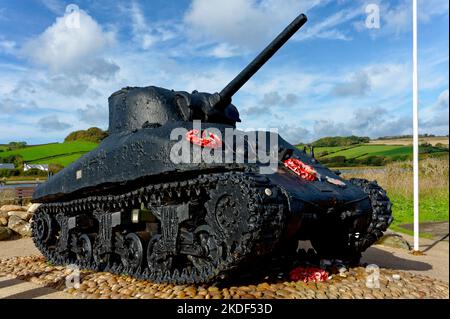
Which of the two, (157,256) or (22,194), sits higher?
(22,194)

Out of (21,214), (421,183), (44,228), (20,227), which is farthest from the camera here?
(421,183)

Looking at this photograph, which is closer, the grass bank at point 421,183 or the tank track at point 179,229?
the tank track at point 179,229

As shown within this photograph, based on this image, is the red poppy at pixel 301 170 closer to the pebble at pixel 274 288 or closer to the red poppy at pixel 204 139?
the red poppy at pixel 204 139

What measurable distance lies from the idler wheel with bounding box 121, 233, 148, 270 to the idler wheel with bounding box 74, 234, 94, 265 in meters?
1.27

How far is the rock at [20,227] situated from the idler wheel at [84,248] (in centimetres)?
770

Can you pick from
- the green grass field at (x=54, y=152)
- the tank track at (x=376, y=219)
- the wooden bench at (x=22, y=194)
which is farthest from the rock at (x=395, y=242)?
the green grass field at (x=54, y=152)

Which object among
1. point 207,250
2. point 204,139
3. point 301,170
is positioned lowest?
point 207,250

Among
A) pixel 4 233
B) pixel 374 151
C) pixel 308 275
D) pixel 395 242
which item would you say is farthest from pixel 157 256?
pixel 374 151

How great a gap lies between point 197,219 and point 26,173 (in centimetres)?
3895

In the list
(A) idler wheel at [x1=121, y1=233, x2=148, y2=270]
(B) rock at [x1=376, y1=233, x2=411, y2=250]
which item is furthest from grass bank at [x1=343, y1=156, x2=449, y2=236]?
(A) idler wheel at [x1=121, y1=233, x2=148, y2=270]

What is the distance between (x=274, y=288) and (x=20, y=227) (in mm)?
12626

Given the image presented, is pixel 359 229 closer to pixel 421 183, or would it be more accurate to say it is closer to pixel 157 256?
pixel 157 256

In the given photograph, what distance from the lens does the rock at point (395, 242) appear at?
13.3 meters

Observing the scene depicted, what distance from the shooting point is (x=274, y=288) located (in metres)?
7.11
